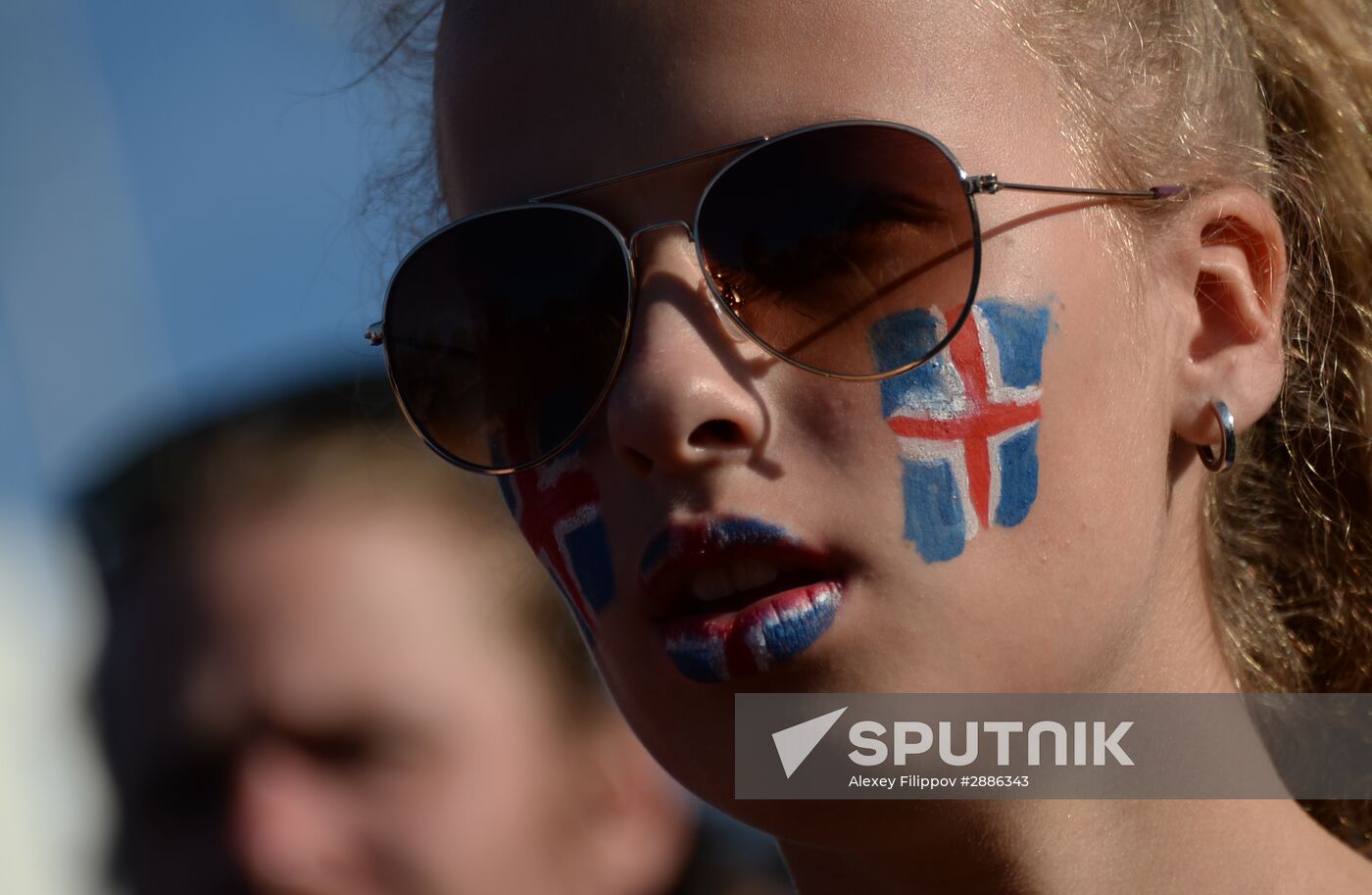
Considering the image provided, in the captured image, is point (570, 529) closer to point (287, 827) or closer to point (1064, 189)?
point (1064, 189)

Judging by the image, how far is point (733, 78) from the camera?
1846 millimetres

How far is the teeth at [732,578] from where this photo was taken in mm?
1785

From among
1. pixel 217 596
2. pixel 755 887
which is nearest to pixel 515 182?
pixel 217 596

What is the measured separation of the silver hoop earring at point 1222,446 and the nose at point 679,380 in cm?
65

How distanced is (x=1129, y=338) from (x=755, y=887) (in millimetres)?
2450

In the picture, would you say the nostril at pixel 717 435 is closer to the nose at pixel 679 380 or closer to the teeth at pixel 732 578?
the nose at pixel 679 380

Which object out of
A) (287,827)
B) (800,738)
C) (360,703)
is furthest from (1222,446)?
(287,827)

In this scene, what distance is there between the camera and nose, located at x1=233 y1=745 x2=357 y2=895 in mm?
3057

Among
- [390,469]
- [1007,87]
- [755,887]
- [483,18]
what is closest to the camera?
[1007,87]

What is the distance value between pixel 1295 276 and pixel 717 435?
3.36 ft

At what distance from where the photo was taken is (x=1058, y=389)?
6.09ft

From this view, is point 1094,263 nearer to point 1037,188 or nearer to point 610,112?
point 1037,188

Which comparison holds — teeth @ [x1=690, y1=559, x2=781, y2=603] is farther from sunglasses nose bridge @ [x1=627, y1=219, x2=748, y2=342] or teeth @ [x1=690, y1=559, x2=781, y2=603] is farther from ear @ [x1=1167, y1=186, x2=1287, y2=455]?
ear @ [x1=1167, y1=186, x2=1287, y2=455]

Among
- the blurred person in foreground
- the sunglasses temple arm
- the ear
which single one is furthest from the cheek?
the blurred person in foreground
